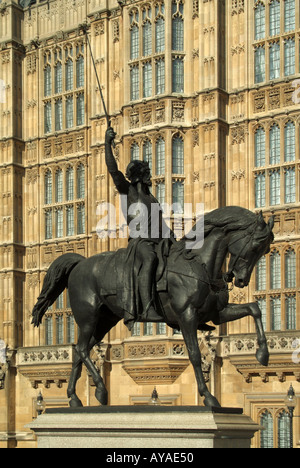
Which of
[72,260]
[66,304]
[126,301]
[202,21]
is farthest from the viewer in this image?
[66,304]

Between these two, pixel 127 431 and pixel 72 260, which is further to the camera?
pixel 72 260

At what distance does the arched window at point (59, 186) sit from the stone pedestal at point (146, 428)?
23.0m

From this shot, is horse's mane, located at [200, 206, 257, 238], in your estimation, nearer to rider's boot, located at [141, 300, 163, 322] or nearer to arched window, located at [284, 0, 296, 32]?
rider's boot, located at [141, 300, 163, 322]

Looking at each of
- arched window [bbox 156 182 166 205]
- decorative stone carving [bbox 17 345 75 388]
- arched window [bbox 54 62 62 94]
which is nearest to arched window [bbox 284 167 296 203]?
arched window [bbox 156 182 166 205]

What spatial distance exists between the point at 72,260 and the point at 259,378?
1581 centimetres

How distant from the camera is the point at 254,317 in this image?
12375 millimetres

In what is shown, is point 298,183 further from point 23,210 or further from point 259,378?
point 23,210

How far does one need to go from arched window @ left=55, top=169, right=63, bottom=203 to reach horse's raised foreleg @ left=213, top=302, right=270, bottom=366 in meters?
22.9

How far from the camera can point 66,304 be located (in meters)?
34.4

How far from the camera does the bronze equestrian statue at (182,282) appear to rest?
1246cm

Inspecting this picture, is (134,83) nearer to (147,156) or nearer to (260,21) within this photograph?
(147,156)

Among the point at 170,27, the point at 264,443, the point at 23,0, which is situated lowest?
the point at 264,443

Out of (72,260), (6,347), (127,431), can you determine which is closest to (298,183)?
(6,347)

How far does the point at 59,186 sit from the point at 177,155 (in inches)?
246
